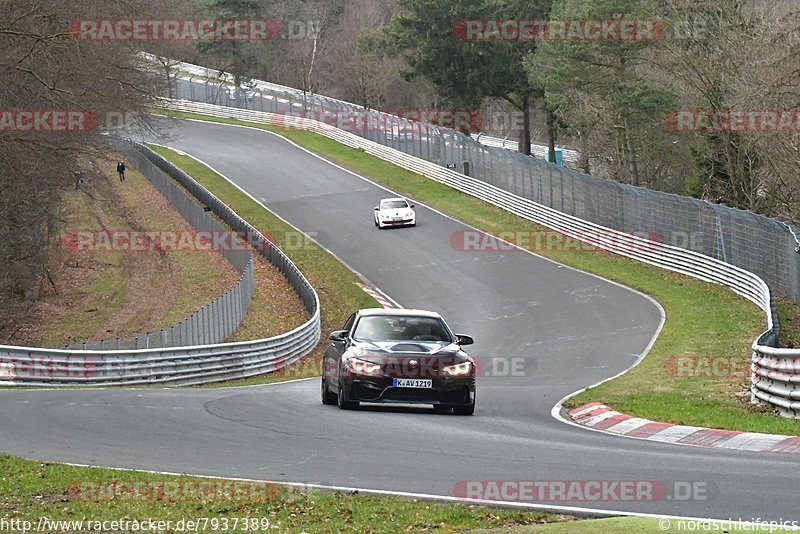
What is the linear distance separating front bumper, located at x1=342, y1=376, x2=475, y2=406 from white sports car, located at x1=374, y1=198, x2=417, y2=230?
1395 inches

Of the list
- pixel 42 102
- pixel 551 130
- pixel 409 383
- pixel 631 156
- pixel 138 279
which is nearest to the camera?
pixel 409 383

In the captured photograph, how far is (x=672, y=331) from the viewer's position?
104 feet

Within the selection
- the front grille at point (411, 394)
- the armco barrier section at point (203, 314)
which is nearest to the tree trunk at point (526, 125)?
the armco barrier section at point (203, 314)

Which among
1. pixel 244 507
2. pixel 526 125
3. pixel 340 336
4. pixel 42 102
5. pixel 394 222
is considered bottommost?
pixel 394 222

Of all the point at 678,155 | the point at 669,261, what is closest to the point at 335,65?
the point at 678,155

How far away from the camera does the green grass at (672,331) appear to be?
55.2ft

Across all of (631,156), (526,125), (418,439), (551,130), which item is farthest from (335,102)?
(418,439)

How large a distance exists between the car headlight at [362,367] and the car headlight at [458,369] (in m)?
0.92

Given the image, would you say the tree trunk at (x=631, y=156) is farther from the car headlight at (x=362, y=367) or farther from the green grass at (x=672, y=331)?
the car headlight at (x=362, y=367)

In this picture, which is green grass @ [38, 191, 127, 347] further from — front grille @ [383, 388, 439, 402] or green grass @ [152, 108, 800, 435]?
front grille @ [383, 388, 439, 402]

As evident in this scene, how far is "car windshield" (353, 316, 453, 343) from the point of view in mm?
16969

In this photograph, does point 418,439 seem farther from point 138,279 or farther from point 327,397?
point 138,279

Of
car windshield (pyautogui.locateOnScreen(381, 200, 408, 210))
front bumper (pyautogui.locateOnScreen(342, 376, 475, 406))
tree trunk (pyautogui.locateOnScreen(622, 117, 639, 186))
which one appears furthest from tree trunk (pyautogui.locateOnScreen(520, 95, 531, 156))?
front bumper (pyautogui.locateOnScreen(342, 376, 475, 406))

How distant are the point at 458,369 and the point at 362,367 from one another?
1304mm
